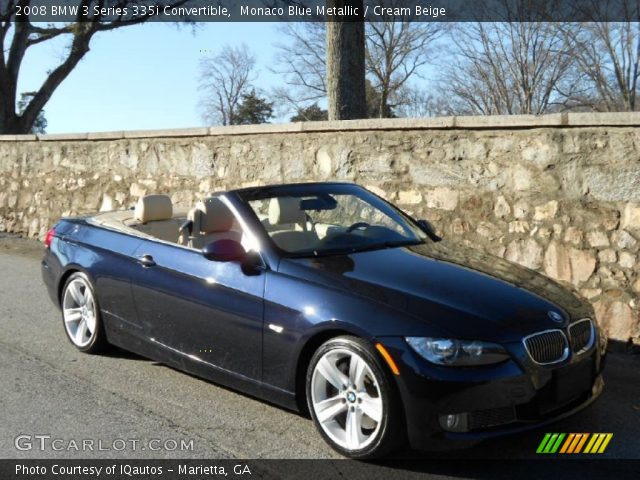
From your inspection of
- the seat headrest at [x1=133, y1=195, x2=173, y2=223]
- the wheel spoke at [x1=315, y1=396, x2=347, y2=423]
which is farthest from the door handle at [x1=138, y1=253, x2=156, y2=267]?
the wheel spoke at [x1=315, y1=396, x2=347, y2=423]

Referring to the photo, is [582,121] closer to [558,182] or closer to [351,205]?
[558,182]

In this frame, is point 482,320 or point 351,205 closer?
point 482,320

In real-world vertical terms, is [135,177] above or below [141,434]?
above

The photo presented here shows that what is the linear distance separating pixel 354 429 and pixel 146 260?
202 cm

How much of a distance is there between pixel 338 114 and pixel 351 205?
5614 mm

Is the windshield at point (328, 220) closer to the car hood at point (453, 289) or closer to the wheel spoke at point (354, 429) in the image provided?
the car hood at point (453, 289)

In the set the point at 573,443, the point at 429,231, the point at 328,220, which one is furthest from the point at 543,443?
the point at 328,220

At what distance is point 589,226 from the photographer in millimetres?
6184

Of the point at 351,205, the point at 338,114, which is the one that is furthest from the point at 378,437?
the point at 338,114

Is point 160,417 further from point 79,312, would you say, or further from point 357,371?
point 79,312

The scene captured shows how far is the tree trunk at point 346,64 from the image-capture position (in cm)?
1046

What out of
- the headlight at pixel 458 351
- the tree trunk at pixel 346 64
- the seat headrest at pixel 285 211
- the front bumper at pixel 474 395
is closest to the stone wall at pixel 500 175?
the tree trunk at pixel 346 64

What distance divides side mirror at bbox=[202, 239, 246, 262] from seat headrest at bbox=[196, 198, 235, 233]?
563 millimetres

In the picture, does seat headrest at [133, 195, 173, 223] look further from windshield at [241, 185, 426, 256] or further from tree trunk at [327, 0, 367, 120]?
tree trunk at [327, 0, 367, 120]
